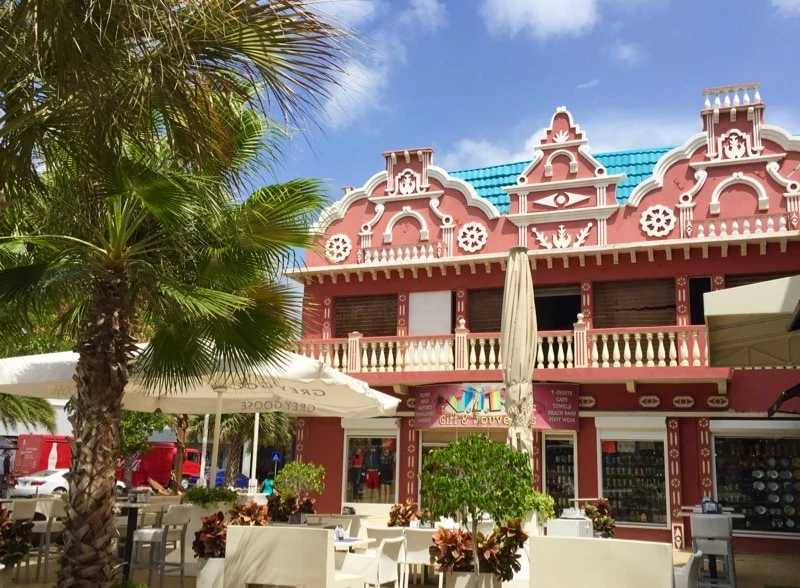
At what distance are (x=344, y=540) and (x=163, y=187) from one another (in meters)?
4.24

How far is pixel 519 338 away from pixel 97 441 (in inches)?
219

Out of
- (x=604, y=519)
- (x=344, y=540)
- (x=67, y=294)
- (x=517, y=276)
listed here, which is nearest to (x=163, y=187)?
(x=67, y=294)

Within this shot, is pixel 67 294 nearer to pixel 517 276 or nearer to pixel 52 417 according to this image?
pixel 517 276

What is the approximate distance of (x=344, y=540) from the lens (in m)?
8.19

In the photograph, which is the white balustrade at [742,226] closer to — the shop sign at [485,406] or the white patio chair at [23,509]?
the shop sign at [485,406]

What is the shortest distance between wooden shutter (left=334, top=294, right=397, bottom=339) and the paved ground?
7.85 m

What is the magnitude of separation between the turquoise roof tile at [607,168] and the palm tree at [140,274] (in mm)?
11012

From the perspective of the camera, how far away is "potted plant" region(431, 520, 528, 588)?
6.04 metres

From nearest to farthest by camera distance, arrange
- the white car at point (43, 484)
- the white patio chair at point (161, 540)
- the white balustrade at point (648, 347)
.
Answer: the white patio chair at point (161, 540) < the white balustrade at point (648, 347) < the white car at point (43, 484)

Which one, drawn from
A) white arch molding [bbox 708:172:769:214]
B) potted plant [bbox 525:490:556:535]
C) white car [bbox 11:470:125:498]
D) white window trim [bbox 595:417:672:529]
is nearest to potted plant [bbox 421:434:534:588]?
potted plant [bbox 525:490:556:535]

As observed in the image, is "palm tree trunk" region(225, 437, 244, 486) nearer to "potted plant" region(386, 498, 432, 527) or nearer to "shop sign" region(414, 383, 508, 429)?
"shop sign" region(414, 383, 508, 429)

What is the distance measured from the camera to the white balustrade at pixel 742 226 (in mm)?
15000

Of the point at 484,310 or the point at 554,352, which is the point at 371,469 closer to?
the point at 484,310

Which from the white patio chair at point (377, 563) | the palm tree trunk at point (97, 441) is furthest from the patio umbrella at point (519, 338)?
the palm tree trunk at point (97, 441)
